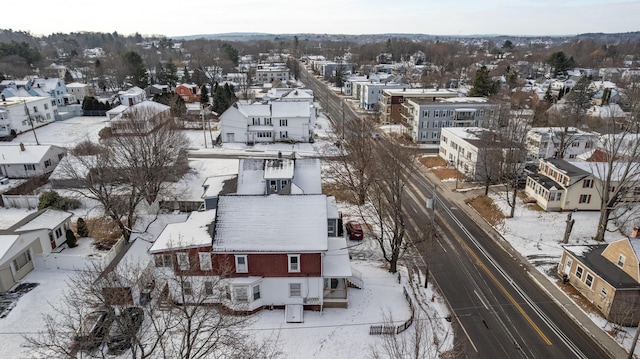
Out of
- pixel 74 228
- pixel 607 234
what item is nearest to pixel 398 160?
pixel 607 234

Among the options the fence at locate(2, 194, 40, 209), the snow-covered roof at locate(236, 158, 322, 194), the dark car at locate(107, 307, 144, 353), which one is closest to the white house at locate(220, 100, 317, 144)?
the snow-covered roof at locate(236, 158, 322, 194)

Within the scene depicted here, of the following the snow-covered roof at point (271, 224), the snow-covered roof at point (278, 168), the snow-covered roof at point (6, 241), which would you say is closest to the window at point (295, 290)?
the snow-covered roof at point (271, 224)

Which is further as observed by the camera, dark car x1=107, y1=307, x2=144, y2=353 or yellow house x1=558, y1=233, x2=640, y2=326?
yellow house x1=558, y1=233, x2=640, y2=326

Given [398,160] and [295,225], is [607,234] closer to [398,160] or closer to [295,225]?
[398,160]

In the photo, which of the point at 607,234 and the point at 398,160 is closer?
the point at 398,160

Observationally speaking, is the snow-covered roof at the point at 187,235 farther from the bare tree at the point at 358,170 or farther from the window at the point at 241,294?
the bare tree at the point at 358,170

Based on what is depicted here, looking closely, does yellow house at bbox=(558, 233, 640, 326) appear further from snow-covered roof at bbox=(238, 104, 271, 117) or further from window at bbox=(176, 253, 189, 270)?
snow-covered roof at bbox=(238, 104, 271, 117)
